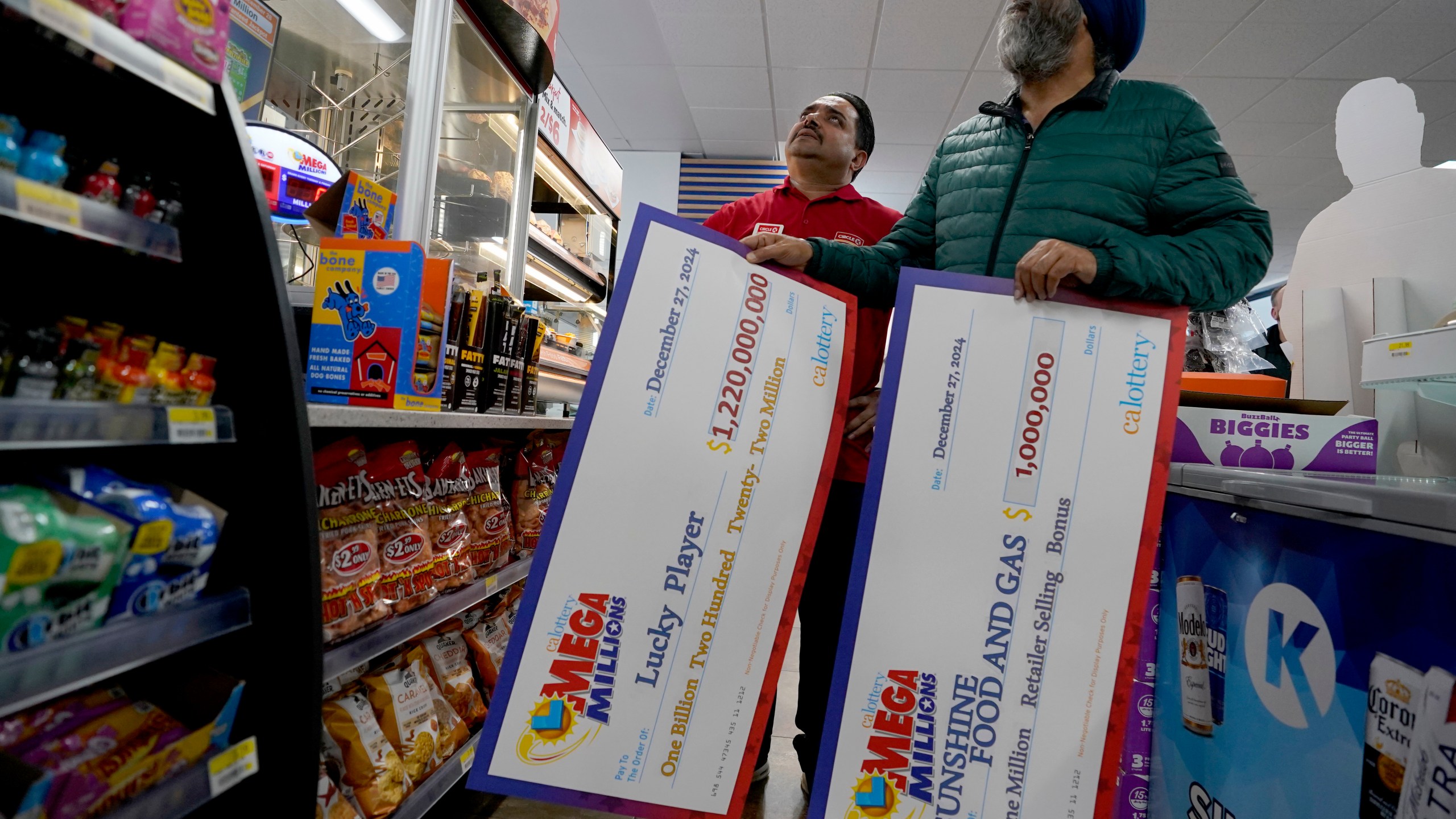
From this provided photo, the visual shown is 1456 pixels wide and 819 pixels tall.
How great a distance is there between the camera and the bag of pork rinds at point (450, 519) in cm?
163

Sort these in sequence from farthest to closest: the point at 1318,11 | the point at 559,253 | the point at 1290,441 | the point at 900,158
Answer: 1. the point at 900,158
2. the point at 559,253
3. the point at 1318,11
4. the point at 1290,441

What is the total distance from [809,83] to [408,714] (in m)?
5.41

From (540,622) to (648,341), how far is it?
0.43 m

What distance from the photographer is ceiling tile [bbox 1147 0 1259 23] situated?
4.16m

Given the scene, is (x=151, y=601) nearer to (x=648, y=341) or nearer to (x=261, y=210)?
(x=261, y=210)

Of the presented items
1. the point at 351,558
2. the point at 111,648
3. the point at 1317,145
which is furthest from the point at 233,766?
the point at 1317,145

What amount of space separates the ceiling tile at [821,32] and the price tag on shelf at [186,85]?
4.45 meters

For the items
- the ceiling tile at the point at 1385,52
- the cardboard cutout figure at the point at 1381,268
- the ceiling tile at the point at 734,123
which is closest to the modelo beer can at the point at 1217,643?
the cardboard cutout figure at the point at 1381,268

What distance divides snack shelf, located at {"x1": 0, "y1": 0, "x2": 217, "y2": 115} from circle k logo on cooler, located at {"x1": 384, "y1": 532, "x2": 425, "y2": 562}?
0.93m

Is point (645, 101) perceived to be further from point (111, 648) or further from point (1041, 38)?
point (111, 648)

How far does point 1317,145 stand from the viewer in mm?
5898

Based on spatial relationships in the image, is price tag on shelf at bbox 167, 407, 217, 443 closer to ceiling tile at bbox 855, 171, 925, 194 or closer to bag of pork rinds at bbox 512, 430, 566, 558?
bag of pork rinds at bbox 512, 430, 566, 558

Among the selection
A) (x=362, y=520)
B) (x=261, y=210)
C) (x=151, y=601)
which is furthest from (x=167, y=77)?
(x=362, y=520)

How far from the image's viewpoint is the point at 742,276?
1.09 metres
